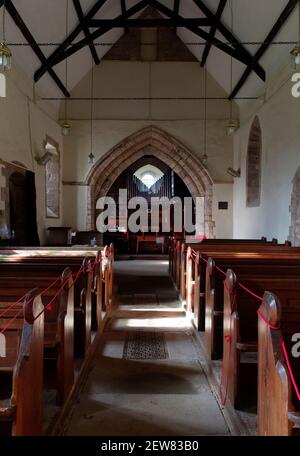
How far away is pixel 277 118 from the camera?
7.98m

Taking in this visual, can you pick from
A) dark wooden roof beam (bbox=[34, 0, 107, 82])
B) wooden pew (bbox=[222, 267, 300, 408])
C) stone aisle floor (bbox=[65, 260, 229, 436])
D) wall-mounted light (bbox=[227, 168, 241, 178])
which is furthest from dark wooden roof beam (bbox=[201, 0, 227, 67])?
wooden pew (bbox=[222, 267, 300, 408])

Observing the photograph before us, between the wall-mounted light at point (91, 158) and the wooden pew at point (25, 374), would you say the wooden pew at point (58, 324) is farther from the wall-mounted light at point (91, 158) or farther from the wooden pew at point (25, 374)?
the wall-mounted light at point (91, 158)

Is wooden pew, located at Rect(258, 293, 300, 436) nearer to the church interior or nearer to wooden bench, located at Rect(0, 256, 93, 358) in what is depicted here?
the church interior

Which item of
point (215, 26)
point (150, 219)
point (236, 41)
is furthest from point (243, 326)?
point (150, 219)

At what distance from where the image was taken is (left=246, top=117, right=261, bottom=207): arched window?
999cm

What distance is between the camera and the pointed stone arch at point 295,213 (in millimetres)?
6801

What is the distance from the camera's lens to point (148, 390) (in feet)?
8.61

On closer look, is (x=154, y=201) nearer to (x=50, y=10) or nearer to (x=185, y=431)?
(x=50, y=10)

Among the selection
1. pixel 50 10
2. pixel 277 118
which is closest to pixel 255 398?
pixel 277 118

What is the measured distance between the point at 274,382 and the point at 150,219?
13.5m

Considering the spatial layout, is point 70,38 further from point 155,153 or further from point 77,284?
point 77,284

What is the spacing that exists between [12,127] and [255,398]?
7138mm

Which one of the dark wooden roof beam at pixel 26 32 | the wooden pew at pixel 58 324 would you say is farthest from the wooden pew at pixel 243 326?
the dark wooden roof beam at pixel 26 32

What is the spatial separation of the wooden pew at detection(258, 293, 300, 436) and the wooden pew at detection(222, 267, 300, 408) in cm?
50
